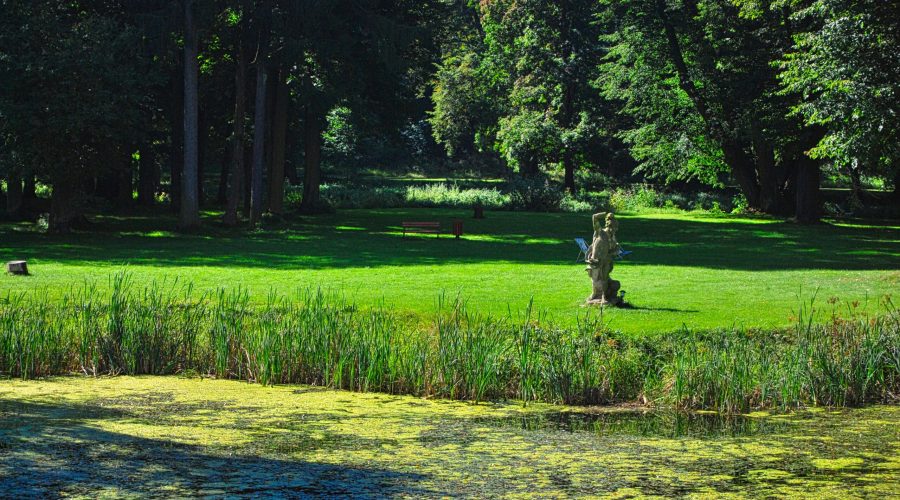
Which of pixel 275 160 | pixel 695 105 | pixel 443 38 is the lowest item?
pixel 275 160

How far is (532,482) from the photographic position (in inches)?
367

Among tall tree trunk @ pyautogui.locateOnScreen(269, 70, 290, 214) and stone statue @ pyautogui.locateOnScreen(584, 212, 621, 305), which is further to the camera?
tall tree trunk @ pyautogui.locateOnScreen(269, 70, 290, 214)

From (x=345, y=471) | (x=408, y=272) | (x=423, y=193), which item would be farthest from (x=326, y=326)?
(x=423, y=193)

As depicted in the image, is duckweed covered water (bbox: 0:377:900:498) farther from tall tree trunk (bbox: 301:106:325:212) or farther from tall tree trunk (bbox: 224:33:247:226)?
tall tree trunk (bbox: 301:106:325:212)

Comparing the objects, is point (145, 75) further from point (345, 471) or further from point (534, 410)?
point (345, 471)

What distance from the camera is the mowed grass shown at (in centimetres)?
2027

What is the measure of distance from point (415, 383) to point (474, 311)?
4834 millimetres

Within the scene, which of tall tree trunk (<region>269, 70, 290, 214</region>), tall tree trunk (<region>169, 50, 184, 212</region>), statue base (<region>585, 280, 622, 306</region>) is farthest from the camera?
tall tree trunk (<region>169, 50, 184, 212</region>)

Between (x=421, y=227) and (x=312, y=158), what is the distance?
14.0 metres

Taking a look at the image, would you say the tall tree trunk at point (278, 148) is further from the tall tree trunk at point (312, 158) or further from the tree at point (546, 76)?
the tree at point (546, 76)

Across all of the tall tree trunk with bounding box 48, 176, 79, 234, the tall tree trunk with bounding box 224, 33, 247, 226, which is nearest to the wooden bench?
the tall tree trunk with bounding box 224, 33, 247, 226

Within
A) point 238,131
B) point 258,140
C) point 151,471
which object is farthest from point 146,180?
point 151,471

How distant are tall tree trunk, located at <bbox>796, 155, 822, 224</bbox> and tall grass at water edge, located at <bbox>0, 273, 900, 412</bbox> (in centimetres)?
3211

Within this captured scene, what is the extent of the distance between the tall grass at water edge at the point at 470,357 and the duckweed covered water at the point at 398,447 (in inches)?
18.8
